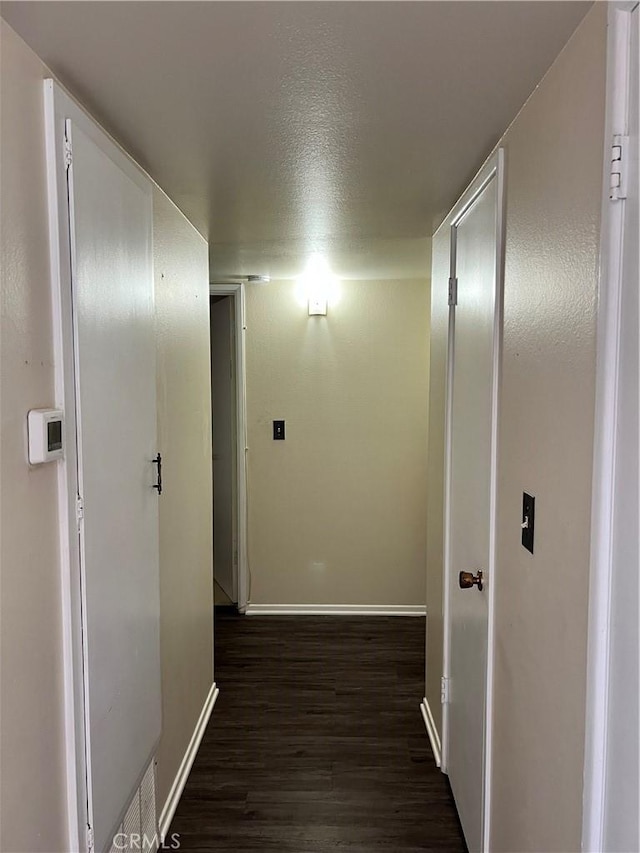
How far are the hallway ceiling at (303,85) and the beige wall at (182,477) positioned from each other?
0.35m

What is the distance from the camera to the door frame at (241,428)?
12.2ft

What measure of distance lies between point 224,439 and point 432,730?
2.22 meters

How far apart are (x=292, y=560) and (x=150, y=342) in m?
2.41

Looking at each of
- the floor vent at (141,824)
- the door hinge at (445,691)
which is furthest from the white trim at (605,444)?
the door hinge at (445,691)

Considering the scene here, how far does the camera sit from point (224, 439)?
395cm

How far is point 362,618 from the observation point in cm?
381

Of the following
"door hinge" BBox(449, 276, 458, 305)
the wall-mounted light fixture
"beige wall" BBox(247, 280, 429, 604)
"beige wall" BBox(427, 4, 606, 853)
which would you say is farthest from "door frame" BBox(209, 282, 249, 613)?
"beige wall" BBox(427, 4, 606, 853)

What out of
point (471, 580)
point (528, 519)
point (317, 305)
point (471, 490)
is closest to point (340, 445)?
point (317, 305)

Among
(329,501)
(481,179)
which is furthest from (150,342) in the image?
(329,501)

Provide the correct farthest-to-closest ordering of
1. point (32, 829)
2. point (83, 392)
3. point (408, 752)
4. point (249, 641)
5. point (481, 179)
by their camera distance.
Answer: point (249, 641) → point (408, 752) → point (481, 179) → point (83, 392) → point (32, 829)

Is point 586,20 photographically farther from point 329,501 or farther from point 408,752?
point 329,501

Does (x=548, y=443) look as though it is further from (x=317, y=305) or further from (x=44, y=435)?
(x=317, y=305)

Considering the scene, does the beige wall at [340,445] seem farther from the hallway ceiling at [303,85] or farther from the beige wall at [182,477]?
the hallway ceiling at [303,85]

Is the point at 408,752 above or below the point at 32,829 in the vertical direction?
below
